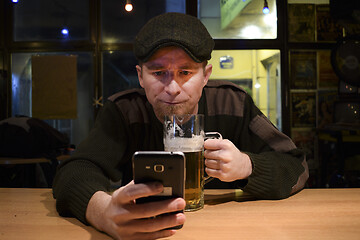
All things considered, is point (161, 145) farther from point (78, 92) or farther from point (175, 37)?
point (78, 92)

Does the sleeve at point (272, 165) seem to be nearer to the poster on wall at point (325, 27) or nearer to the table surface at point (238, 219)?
the table surface at point (238, 219)

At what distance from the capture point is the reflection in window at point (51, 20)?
4.36 m

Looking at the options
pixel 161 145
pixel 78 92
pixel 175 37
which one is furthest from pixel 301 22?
pixel 175 37

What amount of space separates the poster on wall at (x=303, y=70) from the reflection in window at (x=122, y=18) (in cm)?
149

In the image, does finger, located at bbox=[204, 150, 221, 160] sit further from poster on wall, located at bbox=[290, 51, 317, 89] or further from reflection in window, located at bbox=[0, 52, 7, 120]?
reflection in window, located at bbox=[0, 52, 7, 120]

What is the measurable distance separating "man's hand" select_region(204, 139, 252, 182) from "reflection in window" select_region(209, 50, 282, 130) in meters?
3.35

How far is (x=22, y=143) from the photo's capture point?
2738 millimetres

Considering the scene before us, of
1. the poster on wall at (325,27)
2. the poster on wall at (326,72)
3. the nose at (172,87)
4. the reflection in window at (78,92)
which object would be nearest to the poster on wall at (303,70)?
the poster on wall at (326,72)

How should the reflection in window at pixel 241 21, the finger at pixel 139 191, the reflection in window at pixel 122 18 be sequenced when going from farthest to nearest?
the reflection in window at pixel 122 18, the reflection in window at pixel 241 21, the finger at pixel 139 191

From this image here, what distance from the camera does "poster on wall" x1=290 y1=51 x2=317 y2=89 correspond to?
4.23 metres

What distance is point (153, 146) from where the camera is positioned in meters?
1.39

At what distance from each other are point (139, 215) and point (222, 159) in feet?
1.15

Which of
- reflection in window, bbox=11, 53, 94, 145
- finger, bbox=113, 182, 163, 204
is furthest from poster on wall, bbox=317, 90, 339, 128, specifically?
finger, bbox=113, 182, 163, 204

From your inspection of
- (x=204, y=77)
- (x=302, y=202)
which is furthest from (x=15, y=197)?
(x=302, y=202)
